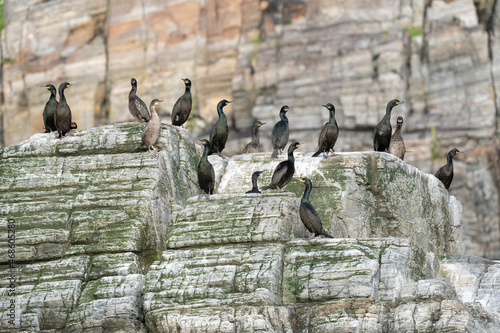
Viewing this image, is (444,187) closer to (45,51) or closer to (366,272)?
(366,272)

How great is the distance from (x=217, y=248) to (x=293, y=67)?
28879 mm

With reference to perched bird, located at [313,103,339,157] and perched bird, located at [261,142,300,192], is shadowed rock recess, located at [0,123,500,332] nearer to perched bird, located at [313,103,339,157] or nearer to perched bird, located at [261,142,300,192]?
perched bird, located at [313,103,339,157]

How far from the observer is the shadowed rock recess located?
74.6 feet

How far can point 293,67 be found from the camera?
172 ft

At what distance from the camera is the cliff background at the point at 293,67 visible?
49.9 meters

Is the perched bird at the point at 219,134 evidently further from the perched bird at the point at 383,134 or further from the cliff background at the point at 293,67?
the cliff background at the point at 293,67

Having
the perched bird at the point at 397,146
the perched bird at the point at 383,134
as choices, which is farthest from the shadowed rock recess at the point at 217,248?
the perched bird at the point at 397,146

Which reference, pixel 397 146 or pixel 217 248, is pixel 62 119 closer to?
pixel 217 248

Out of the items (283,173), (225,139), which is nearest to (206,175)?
(283,173)

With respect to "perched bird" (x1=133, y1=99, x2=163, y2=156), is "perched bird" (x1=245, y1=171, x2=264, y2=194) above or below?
below

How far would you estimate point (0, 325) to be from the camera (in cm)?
2450

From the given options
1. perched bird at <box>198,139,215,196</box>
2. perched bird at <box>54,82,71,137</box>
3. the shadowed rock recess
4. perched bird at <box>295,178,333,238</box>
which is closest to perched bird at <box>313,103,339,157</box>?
the shadowed rock recess

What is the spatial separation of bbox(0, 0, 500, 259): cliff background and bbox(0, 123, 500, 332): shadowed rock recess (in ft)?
66.8

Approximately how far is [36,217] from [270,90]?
90.1ft
